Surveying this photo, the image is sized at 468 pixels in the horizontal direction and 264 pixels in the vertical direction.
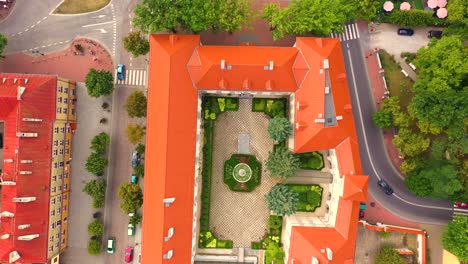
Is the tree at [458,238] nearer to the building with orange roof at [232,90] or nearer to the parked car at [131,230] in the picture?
the building with orange roof at [232,90]

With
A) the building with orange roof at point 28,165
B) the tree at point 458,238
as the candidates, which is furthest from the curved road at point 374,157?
the building with orange roof at point 28,165

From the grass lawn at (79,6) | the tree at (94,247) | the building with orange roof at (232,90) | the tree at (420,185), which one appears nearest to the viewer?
the building with orange roof at (232,90)

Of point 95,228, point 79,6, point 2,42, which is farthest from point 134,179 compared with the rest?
point 79,6

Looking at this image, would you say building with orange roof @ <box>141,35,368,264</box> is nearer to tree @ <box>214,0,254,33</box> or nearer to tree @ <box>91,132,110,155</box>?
tree @ <box>214,0,254,33</box>

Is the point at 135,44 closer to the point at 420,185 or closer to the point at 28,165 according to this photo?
the point at 28,165

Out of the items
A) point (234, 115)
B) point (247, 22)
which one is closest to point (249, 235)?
point (234, 115)

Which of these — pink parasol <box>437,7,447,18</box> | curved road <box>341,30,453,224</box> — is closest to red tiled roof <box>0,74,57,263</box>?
curved road <box>341,30,453,224</box>
